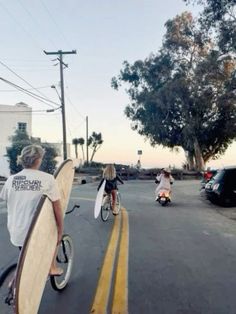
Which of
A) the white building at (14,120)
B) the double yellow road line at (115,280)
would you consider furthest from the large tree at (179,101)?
the double yellow road line at (115,280)

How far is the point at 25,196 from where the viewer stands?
4.30 meters

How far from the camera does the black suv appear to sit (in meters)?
15.4

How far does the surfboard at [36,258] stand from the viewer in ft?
11.8

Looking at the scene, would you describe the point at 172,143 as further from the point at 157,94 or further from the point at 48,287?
the point at 48,287

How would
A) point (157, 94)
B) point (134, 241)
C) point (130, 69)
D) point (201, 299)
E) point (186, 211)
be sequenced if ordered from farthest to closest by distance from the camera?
point (130, 69) → point (157, 94) → point (186, 211) → point (134, 241) → point (201, 299)


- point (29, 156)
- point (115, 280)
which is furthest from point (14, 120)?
point (29, 156)

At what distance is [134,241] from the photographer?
8727mm

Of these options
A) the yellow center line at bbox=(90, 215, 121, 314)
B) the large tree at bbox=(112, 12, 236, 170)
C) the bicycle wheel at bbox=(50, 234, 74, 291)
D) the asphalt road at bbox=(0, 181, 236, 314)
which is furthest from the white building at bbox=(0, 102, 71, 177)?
the bicycle wheel at bbox=(50, 234, 74, 291)

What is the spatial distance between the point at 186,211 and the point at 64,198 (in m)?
9.70

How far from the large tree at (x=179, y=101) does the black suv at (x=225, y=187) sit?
21190 millimetres

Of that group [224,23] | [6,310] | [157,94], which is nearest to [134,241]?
[6,310]

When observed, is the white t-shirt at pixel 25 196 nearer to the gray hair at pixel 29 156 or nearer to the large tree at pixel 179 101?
the gray hair at pixel 29 156

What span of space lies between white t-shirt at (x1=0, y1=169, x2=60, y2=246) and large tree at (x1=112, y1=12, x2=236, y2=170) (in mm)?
32934

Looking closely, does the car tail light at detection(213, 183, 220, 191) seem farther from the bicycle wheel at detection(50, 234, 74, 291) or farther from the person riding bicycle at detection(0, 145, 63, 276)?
the person riding bicycle at detection(0, 145, 63, 276)
